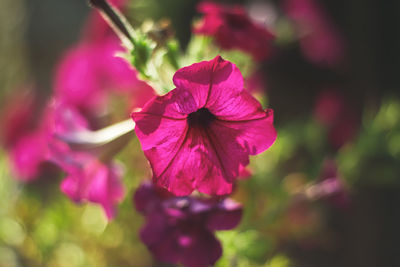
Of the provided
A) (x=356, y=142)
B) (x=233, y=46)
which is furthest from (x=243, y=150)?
(x=356, y=142)

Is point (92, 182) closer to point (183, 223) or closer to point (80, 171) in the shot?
point (80, 171)

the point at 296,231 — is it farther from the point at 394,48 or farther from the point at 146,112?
the point at 394,48

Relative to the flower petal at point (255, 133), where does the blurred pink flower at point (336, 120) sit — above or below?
below

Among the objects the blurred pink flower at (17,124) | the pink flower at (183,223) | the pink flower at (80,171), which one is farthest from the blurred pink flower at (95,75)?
the pink flower at (183,223)

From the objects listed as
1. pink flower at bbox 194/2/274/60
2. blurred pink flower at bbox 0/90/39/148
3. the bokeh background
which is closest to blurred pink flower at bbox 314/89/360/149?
the bokeh background

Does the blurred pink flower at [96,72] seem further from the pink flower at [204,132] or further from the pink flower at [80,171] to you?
the pink flower at [204,132]
